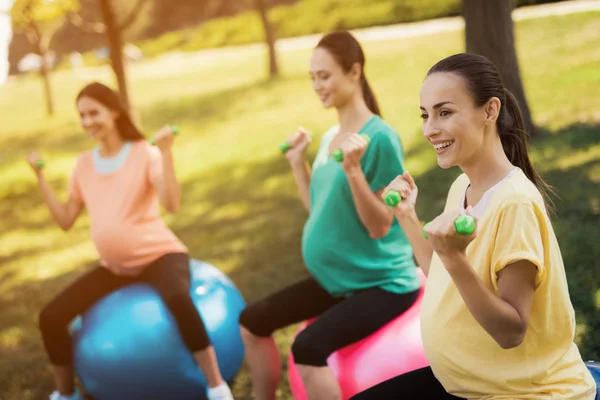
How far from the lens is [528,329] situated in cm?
175

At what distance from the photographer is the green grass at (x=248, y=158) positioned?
16.0ft

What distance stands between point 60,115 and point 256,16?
3.74m

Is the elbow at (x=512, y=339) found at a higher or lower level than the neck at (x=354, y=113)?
lower

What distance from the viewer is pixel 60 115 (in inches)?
456

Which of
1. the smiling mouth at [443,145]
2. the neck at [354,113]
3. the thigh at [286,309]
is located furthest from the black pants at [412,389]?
the neck at [354,113]

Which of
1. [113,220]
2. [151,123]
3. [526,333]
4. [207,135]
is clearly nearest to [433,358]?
[526,333]

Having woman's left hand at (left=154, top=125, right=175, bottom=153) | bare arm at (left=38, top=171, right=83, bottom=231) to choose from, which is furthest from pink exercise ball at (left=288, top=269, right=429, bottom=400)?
bare arm at (left=38, top=171, right=83, bottom=231)

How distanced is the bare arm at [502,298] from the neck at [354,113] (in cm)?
124

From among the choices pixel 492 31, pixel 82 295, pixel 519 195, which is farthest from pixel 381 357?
pixel 492 31

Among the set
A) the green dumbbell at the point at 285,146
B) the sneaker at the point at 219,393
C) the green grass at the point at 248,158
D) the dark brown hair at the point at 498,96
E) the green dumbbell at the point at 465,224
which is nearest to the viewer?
the green dumbbell at the point at 465,224

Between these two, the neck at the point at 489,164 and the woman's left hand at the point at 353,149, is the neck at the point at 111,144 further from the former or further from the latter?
the neck at the point at 489,164

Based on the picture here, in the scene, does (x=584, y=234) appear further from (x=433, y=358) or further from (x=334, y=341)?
(x=433, y=358)

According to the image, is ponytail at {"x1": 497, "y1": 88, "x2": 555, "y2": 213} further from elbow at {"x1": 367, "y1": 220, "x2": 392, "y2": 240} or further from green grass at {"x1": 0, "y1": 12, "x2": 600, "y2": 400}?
green grass at {"x1": 0, "y1": 12, "x2": 600, "y2": 400}

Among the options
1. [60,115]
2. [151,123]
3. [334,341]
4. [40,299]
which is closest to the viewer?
[334,341]
